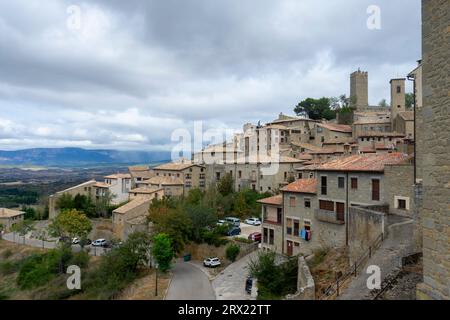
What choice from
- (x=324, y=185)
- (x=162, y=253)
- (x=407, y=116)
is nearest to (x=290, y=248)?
(x=324, y=185)

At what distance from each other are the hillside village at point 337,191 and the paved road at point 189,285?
600 centimetres

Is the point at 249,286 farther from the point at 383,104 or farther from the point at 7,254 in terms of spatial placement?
the point at 383,104

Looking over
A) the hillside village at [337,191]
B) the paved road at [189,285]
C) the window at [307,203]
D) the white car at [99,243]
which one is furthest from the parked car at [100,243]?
the window at [307,203]

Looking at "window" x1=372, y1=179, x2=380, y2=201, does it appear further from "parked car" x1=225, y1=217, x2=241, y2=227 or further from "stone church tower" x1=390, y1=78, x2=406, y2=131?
"stone church tower" x1=390, y1=78, x2=406, y2=131

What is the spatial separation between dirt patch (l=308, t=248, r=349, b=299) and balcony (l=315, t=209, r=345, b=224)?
194 cm

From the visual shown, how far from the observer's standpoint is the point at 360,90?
8288 cm

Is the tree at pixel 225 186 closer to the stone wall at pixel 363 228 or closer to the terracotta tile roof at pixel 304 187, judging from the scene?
the terracotta tile roof at pixel 304 187

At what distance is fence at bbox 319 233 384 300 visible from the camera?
11548 mm

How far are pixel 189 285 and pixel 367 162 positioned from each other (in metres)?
16.2

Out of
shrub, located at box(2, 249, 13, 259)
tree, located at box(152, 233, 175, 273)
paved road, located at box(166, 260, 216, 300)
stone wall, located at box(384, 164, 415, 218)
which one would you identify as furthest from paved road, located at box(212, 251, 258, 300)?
shrub, located at box(2, 249, 13, 259)

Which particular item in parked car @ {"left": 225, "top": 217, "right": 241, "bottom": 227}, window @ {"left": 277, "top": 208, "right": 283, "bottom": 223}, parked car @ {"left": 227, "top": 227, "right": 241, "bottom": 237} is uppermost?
window @ {"left": 277, "top": 208, "right": 283, "bottom": 223}

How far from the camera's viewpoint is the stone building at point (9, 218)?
6034cm

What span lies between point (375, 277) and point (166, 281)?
800 inches
